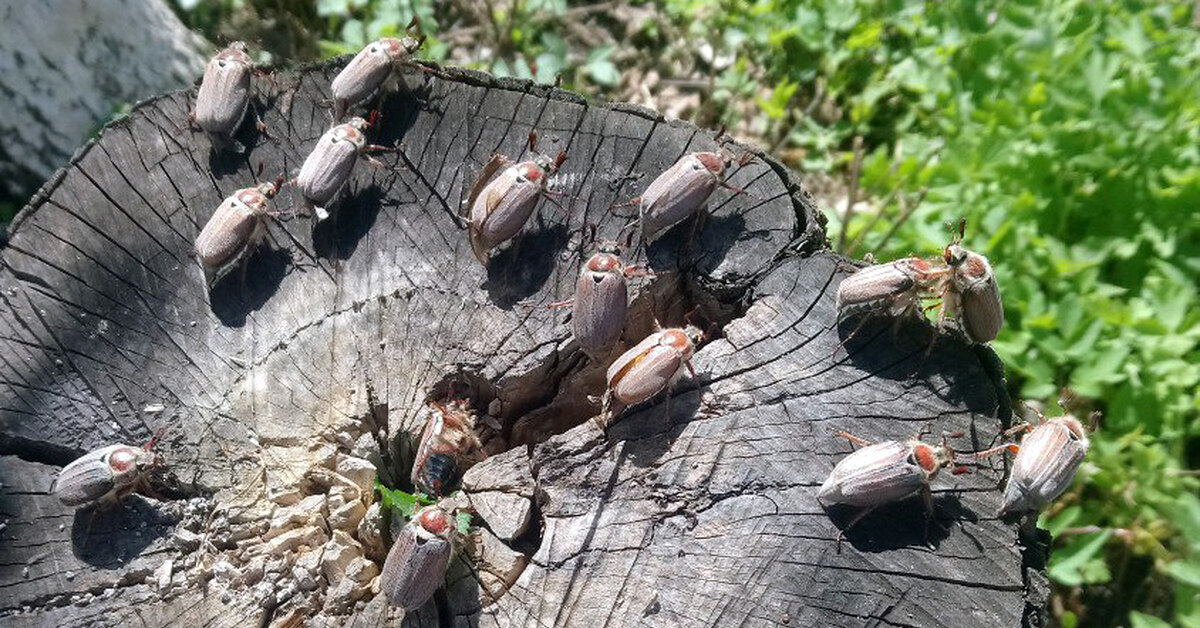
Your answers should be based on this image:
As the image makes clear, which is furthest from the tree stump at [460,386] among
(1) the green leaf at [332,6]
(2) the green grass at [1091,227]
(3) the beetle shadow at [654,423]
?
(1) the green leaf at [332,6]

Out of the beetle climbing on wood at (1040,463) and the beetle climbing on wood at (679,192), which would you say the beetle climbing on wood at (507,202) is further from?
the beetle climbing on wood at (1040,463)

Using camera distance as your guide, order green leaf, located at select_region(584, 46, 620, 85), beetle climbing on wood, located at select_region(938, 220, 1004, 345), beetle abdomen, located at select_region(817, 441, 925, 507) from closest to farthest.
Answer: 1. beetle abdomen, located at select_region(817, 441, 925, 507)
2. beetle climbing on wood, located at select_region(938, 220, 1004, 345)
3. green leaf, located at select_region(584, 46, 620, 85)

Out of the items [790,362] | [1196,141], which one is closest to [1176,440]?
[1196,141]

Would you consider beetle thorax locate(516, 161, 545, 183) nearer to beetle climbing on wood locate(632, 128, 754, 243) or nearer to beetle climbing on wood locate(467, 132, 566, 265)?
beetle climbing on wood locate(467, 132, 566, 265)

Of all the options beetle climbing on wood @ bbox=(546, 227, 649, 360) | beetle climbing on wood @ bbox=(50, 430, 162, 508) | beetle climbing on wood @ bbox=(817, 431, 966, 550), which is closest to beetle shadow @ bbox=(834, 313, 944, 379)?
beetle climbing on wood @ bbox=(817, 431, 966, 550)

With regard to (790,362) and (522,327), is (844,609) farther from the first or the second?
(522,327)
